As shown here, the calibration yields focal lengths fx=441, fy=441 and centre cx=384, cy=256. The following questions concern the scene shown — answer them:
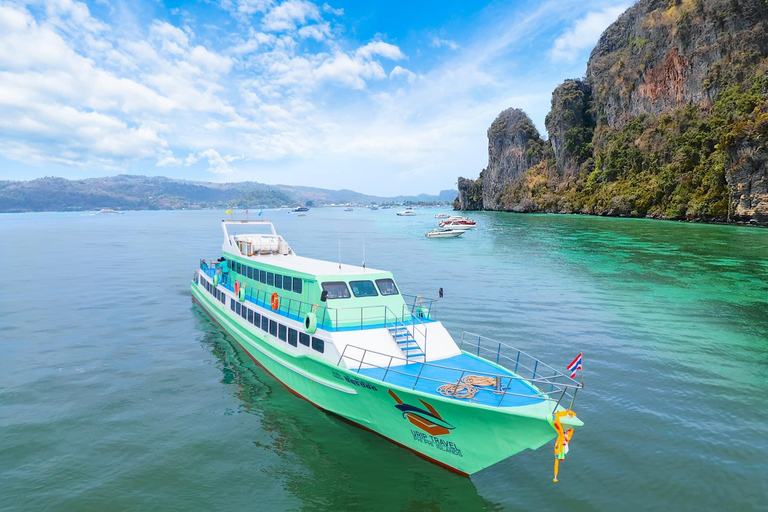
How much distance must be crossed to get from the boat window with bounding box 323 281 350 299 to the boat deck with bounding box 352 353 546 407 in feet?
11.5

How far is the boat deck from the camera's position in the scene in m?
11.5

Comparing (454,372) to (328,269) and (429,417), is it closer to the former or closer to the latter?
(429,417)

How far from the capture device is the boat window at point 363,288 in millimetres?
16828

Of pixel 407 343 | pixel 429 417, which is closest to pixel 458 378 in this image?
pixel 429 417

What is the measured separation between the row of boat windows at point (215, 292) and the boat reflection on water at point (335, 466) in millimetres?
9475

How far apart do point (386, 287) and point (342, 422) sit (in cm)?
523

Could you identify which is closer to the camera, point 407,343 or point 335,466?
point 335,466

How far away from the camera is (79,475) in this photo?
12.3 m

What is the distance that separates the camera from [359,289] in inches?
666

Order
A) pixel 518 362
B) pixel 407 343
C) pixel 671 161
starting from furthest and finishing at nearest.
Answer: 1. pixel 671 161
2. pixel 518 362
3. pixel 407 343

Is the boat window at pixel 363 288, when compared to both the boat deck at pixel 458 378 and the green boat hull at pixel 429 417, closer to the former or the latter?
the green boat hull at pixel 429 417

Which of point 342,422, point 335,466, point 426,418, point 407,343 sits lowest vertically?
point 335,466

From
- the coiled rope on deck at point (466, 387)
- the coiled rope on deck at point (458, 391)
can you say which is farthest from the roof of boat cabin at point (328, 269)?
the coiled rope on deck at point (458, 391)

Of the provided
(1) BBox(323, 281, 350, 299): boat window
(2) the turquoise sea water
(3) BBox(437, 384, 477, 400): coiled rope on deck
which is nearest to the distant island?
(2) the turquoise sea water
